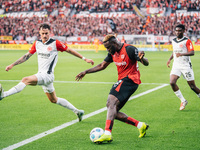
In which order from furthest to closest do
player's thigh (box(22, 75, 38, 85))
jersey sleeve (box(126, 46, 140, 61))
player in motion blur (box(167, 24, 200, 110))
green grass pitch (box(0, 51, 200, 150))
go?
player in motion blur (box(167, 24, 200, 110)), player's thigh (box(22, 75, 38, 85)), jersey sleeve (box(126, 46, 140, 61)), green grass pitch (box(0, 51, 200, 150))

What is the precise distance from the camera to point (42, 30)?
7465mm

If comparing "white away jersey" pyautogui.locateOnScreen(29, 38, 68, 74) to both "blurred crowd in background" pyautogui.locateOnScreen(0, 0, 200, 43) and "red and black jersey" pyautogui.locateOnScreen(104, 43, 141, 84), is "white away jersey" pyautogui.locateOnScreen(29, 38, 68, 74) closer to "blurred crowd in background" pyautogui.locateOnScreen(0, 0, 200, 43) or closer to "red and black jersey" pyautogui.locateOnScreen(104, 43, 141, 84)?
"red and black jersey" pyautogui.locateOnScreen(104, 43, 141, 84)

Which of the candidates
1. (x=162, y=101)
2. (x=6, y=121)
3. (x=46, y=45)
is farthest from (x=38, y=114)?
(x=162, y=101)

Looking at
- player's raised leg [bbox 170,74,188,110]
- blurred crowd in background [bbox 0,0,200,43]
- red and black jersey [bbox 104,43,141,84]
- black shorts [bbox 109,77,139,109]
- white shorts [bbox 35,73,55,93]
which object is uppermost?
red and black jersey [bbox 104,43,141,84]

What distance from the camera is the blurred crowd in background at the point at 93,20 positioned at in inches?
1886

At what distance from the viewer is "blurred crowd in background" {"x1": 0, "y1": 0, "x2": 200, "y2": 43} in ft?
157

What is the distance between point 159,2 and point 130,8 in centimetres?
463

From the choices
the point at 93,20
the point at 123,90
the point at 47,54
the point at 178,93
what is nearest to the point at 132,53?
the point at 123,90

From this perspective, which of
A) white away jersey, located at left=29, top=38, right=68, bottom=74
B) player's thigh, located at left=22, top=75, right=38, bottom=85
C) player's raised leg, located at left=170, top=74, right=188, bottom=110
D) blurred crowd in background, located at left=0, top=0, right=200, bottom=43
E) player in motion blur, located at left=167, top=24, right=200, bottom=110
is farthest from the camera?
blurred crowd in background, located at left=0, top=0, right=200, bottom=43

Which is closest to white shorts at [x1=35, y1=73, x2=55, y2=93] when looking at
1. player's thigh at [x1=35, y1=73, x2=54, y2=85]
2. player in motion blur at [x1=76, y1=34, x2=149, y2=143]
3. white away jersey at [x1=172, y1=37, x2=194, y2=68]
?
player's thigh at [x1=35, y1=73, x2=54, y2=85]

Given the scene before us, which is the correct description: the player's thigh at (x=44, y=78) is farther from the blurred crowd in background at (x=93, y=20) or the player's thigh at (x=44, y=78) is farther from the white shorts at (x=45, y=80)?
the blurred crowd in background at (x=93, y=20)

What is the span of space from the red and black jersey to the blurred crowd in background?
41296 mm

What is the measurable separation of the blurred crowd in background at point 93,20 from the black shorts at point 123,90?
41401 millimetres

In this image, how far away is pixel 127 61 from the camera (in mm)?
6051
